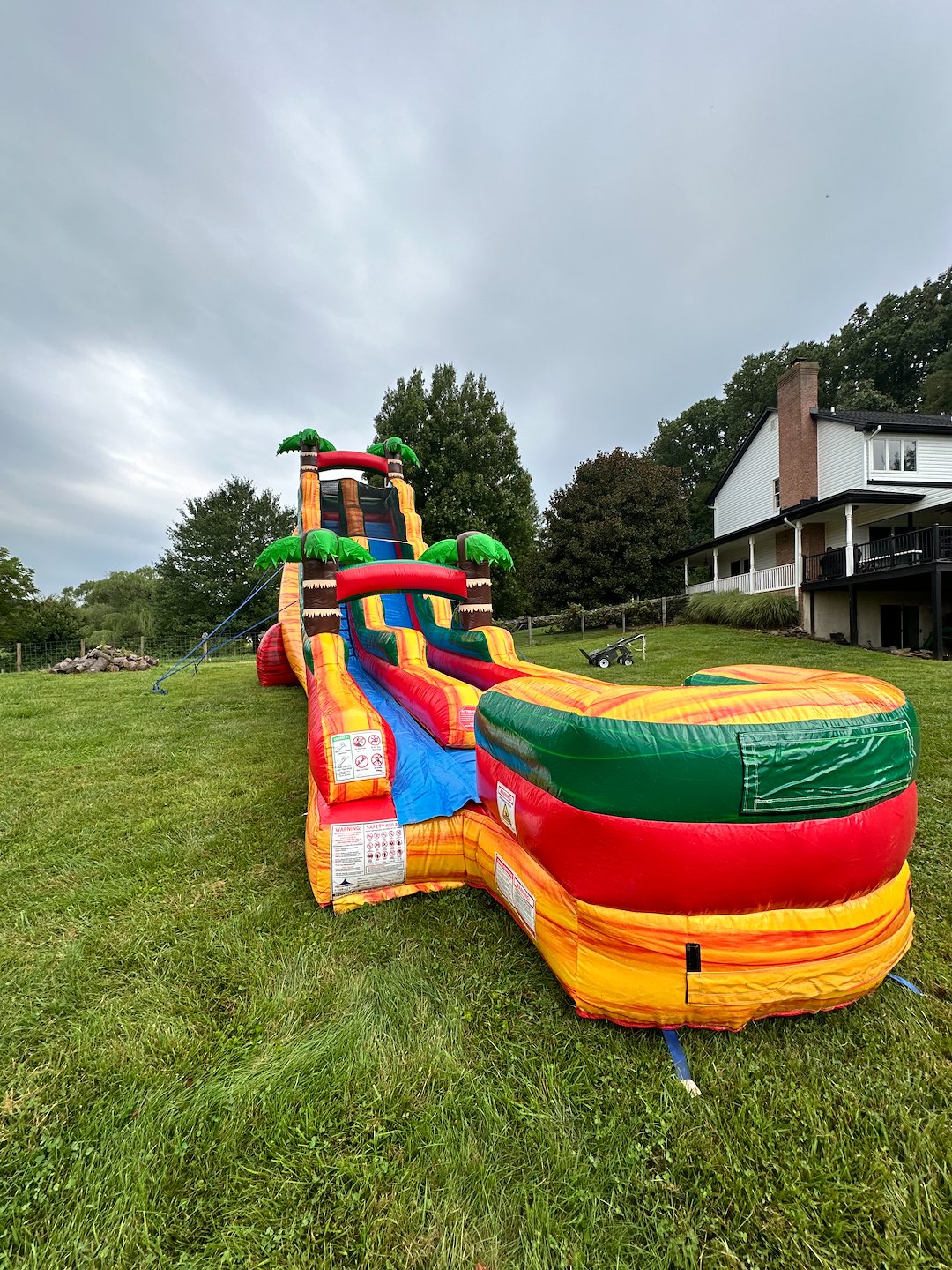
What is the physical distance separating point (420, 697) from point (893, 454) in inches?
719

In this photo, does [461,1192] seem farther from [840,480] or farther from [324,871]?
[840,480]

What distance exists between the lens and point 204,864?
282 centimetres

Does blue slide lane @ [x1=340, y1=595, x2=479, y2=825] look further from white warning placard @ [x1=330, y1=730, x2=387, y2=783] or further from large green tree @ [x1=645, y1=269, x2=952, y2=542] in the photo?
large green tree @ [x1=645, y1=269, x2=952, y2=542]

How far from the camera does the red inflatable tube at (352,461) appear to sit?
8777 mm

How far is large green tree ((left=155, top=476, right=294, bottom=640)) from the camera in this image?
95.5 feet

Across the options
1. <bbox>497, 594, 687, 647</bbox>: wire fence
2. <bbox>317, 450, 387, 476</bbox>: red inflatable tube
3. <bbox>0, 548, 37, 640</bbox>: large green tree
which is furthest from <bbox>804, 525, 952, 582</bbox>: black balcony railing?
<bbox>0, 548, 37, 640</bbox>: large green tree

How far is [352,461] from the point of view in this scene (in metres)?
9.20

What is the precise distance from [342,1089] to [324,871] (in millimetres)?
1010

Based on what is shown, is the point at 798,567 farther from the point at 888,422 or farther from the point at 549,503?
the point at 549,503

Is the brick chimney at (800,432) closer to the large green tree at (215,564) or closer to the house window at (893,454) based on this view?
the house window at (893,454)

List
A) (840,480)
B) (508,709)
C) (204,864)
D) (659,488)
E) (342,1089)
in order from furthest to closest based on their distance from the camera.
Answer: (659,488) < (840,480) < (204,864) < (508,709) < (342,1089)

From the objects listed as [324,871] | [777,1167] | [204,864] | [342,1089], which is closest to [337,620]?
[204,864]

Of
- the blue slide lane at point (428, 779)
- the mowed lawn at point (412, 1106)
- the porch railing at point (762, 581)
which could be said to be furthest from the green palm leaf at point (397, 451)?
the porch railing at point (762, 581)

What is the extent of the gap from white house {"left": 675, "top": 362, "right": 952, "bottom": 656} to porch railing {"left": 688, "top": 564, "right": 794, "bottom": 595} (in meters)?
0.04
